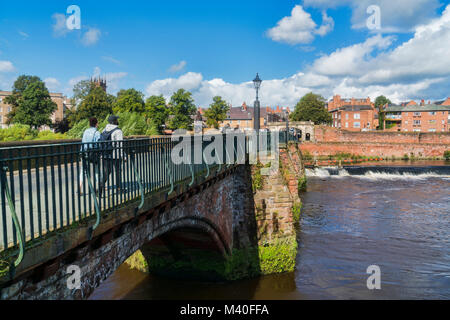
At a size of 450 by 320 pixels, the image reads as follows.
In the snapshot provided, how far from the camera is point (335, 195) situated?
28.8m

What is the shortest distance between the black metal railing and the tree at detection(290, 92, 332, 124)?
64.3m

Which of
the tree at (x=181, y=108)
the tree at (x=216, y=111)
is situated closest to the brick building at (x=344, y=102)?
the tree at (x=216, y=111)

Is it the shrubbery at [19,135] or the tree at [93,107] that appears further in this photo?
the tree at [93,107]

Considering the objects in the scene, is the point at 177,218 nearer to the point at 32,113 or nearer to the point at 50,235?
the point at 50,235

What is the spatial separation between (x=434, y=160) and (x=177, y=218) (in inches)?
2185

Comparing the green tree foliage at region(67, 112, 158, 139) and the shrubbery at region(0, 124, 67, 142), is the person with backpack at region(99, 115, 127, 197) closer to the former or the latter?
the shrubbery at region(0, 124, 67, 142)

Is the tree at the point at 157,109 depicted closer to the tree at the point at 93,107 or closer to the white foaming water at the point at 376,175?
the tree at the point at 93,107

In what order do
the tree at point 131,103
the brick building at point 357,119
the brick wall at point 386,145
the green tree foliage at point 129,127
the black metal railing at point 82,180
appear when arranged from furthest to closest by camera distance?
the brick building at point 357,119 < the brick wall at point 386,145 < the tree at point 131,103 < the green tree foliage at point 129,127 < the black metal railing at point 82,180

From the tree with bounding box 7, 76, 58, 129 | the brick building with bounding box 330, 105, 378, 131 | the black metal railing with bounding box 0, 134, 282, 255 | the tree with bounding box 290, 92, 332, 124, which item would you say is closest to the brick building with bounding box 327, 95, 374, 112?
the brick building with bounding box 330, 105, 378, 131

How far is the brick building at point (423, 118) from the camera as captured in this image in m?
74.8

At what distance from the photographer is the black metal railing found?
393 cm

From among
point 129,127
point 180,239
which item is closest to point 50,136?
point 129,127
